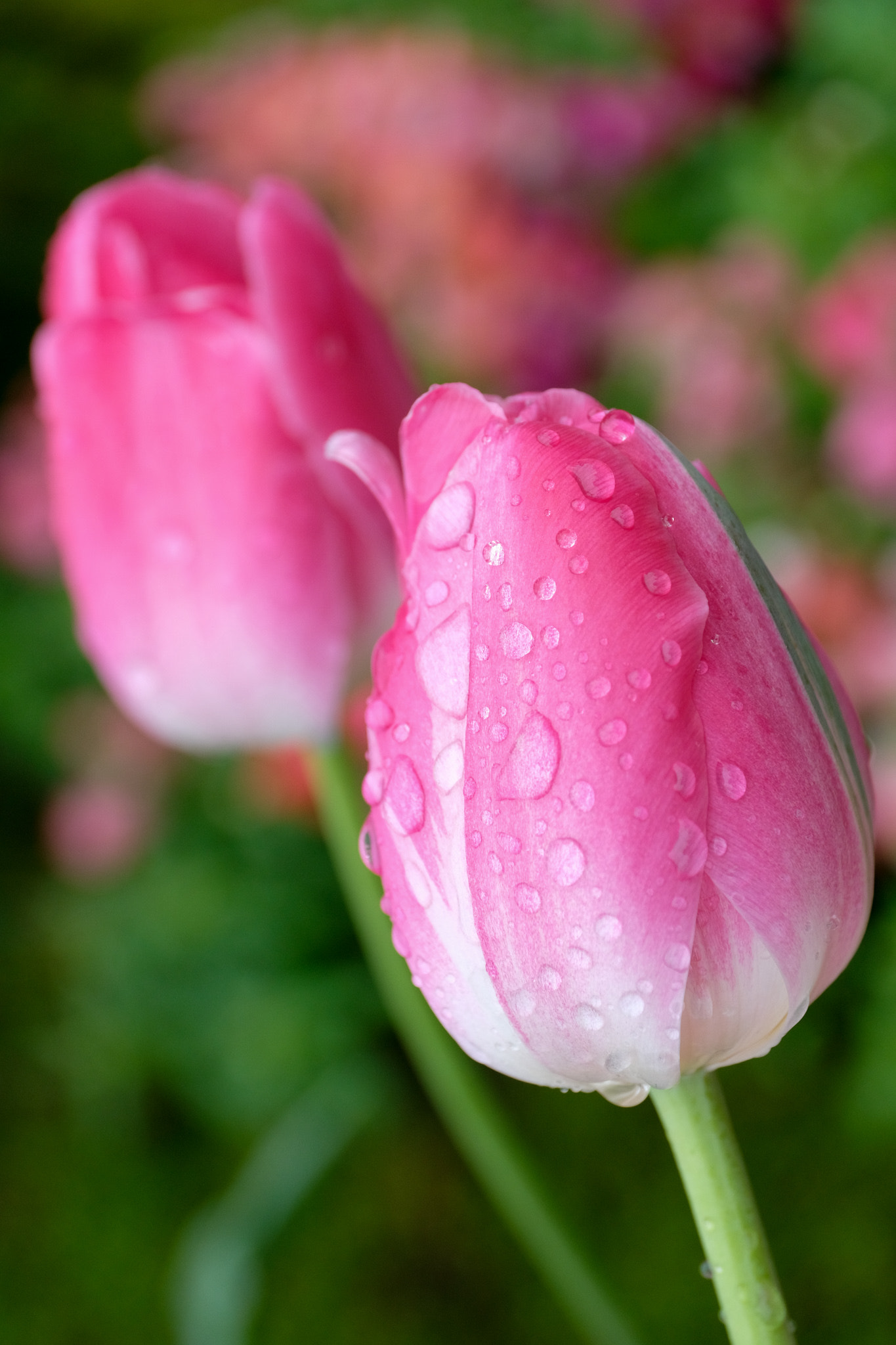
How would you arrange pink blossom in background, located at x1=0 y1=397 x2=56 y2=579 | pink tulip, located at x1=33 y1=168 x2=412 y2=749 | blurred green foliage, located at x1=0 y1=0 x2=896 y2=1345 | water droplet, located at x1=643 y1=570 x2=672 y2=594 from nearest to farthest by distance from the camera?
water droplet, located at x1=643 y1=570 x2=672 y2=594 → pink tulip, located at x1=33 y1=168 x2=412 y2=749 → blurred green foliage, located at x1=0 y1=0 x2=896 y2=1345 → pink blossom in background, located at x1=0 y1=397 x2=56 y2=579

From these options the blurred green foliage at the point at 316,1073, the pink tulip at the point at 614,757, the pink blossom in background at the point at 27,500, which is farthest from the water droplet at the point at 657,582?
the pink blossom in background at the point at 27,500

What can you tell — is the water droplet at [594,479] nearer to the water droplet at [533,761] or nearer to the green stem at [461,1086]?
the water droplet at [533,761]

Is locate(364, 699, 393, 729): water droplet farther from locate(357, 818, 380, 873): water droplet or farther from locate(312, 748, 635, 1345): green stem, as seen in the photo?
locate(312, 748, 635, 1345): green stem

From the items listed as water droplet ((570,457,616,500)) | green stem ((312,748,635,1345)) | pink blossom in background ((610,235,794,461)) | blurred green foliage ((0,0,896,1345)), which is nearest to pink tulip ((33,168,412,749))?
green stem ((312,748,635,1345))

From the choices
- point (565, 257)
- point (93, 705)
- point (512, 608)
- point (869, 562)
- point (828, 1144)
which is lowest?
point (828, 1144)

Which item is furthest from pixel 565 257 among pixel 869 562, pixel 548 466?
pixel 548 466

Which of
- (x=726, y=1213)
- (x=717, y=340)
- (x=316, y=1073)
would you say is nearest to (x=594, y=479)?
(x=726, y=1213)

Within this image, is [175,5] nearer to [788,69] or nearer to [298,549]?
[788,69]
